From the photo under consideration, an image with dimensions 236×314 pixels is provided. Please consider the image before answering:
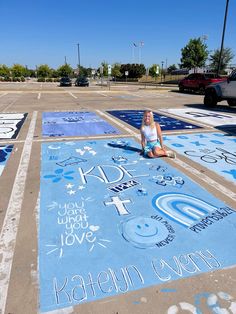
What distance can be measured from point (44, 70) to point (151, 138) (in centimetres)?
9826

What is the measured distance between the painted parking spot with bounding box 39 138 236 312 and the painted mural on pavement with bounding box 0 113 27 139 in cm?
361

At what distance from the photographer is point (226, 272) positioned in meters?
2.66

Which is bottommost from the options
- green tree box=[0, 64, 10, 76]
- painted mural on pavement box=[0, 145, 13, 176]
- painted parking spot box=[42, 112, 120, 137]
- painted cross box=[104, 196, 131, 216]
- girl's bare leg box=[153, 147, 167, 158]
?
painted parking spot box=[42, 112, 120, 137]

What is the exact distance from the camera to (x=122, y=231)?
10.9 ft

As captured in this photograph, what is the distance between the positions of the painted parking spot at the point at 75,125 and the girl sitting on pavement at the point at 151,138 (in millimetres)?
2730

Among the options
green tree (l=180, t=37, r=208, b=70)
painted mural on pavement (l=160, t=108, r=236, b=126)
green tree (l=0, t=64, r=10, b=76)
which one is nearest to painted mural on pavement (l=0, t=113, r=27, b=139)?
painted mural on pavement (l=160, t=108, r=236, b=126)

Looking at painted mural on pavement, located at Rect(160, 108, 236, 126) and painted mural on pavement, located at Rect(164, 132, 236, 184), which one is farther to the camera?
painted mural on pavement, located at Rect(160, 108, 236, 126)

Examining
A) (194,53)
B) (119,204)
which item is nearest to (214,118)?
(119,204)

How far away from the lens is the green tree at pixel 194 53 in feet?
158

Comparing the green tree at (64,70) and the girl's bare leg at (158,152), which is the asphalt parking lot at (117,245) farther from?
the green tree at (64,70)

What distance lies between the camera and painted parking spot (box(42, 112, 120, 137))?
871cm

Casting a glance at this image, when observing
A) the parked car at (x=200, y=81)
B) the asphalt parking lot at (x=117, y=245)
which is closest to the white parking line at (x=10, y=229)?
the asphalt parking lot at (x=117, y=245)

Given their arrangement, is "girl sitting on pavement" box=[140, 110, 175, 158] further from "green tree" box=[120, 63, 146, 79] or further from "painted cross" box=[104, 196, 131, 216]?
"green tree" box=[120, 63, 146, 79]

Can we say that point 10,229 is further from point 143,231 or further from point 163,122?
point 163,122
